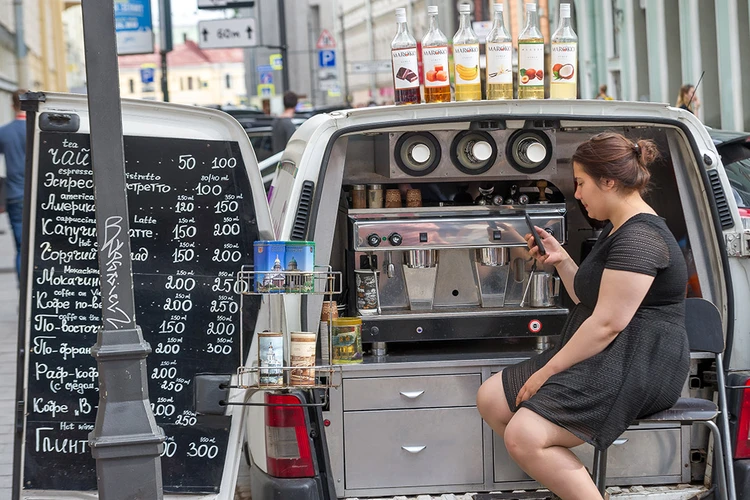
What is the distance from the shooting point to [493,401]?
4.06 m

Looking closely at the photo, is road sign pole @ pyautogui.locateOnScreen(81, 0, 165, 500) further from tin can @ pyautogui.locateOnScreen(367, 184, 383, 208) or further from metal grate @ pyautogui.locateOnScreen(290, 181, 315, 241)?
tin can @ pyautogui.locateOnScreen(367, 184, 383, 208)

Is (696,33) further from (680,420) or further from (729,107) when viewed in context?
(680,420)

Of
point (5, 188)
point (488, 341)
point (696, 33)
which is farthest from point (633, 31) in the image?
point (488, 341)

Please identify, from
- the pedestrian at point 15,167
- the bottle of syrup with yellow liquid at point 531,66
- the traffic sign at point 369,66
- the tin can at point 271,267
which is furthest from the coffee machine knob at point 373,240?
the traffic sign at point 369,66

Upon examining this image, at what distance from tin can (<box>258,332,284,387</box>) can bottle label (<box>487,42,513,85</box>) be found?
1311 millimetres

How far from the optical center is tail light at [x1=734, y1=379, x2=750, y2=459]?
412cm

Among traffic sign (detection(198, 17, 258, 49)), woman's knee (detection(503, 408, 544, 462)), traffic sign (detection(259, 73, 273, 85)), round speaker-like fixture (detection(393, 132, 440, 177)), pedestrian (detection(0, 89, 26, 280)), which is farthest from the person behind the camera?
traffic sign (detection(259, 73, 273, 85))

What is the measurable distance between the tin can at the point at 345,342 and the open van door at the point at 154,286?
0.40 metres

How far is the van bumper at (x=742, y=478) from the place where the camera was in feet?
13.4

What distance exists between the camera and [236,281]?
415 centimetres

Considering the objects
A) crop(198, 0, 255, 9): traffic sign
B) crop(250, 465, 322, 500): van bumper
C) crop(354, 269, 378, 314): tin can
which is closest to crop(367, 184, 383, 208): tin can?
crop(354, 269, 378, 314): tin can

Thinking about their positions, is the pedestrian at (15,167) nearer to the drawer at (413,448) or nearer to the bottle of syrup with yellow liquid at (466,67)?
the drawer at (413,448)

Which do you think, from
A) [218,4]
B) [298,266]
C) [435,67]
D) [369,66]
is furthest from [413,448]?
[369,66]

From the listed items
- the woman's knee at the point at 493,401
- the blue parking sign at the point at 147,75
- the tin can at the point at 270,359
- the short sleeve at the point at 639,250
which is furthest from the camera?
the blue parking sign at the point at 147,75
